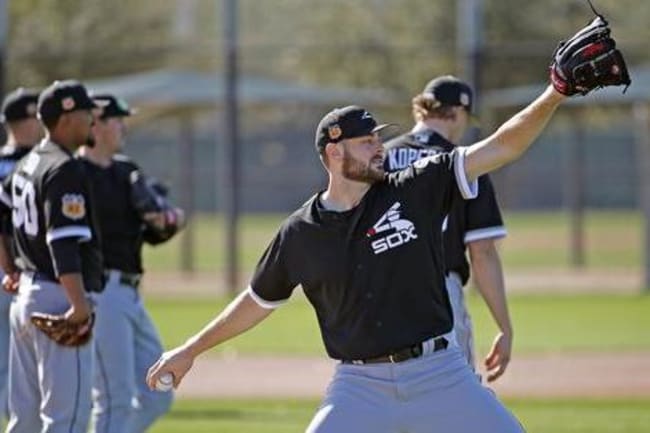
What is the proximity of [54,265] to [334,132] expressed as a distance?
2.08m

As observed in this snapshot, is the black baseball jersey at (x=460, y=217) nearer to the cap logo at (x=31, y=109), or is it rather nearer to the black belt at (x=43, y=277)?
the black belt at (x=43, y=277)

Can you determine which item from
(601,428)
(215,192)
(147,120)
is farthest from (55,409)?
(215,192)

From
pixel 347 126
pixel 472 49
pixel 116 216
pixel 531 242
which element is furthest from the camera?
pixel 531 242

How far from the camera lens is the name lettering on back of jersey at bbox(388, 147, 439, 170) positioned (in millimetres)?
8289

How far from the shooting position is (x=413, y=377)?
6.50 meters

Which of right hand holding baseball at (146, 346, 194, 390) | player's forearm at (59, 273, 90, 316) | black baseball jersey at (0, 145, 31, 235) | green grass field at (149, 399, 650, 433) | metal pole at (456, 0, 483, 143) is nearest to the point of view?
right hand holding baseball at (146, 346, 194, 390)

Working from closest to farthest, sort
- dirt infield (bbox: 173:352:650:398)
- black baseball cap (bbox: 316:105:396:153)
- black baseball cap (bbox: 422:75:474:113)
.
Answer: black baseball cap (bbox: 316:105:396:153) → black baseball cap (bbox: 422:75:474:113) → dirt infield (bbox: 173:352:650:398)

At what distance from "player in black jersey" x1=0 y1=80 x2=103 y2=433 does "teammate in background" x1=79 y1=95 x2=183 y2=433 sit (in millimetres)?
905

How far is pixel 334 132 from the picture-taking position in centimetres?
667

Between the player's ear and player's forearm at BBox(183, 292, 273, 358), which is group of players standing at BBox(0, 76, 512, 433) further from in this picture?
the player's ear

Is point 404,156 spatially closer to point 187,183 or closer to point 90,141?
point 90,141

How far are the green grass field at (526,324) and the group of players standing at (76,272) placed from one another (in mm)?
7920

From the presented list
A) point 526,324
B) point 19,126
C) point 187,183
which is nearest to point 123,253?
point 19,126

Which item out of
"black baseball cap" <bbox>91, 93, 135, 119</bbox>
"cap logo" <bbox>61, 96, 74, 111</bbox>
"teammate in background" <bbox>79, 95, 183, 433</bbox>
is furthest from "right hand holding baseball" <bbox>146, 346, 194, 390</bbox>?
"black baseball cap" <bbox>91, 93, 135, 119</bbox>
